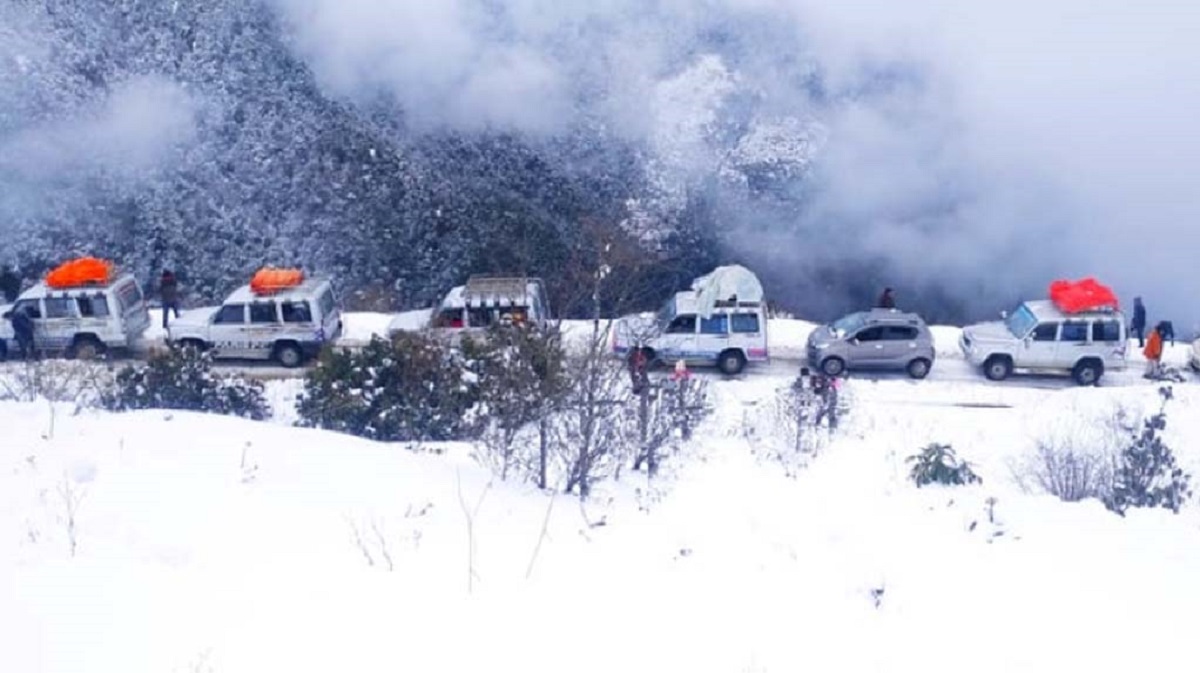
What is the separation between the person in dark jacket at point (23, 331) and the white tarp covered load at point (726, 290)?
12.5 m

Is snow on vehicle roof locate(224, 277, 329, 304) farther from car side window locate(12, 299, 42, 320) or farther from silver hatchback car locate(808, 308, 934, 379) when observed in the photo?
silver hatchback car locate(808, 308, 934, 379)

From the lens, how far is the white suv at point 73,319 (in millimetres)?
21594

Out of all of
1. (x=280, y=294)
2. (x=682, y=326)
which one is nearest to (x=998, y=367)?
(x=682, y=326)

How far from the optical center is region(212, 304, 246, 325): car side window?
21594 millimetres

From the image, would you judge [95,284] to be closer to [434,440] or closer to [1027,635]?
[434,440]

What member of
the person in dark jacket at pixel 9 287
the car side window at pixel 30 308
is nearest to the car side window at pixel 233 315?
the car side window at pixel 30 308

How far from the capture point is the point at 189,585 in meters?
7.27

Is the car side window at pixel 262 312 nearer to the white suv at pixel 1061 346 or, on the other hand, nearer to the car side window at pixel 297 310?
the car side window at pixel 297 310

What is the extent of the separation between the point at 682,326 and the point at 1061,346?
6983 mm

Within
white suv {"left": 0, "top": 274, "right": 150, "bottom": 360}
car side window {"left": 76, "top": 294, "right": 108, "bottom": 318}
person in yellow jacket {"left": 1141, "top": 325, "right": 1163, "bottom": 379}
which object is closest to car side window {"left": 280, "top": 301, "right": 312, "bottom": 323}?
white suv {"left": 0, "top": 274, "right": 150, "bottom": 360}

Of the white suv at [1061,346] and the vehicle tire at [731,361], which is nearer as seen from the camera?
the white suv at [1061,346]

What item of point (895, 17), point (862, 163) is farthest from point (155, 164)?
point (895, 17)

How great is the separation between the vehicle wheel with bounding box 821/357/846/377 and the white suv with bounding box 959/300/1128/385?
247cm

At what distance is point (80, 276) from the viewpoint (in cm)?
2175
